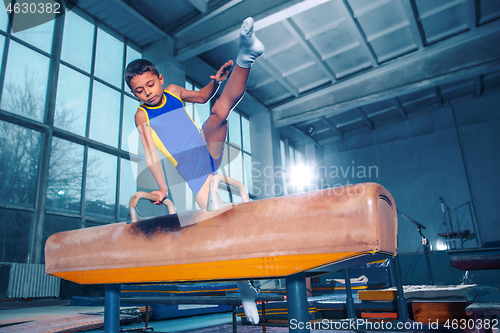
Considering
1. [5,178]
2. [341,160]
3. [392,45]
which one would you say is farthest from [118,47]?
[341,160]

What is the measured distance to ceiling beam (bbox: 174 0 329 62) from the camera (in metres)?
6.62

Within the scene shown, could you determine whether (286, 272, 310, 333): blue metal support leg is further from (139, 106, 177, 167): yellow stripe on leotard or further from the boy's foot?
(139, 106, 177, 167): yellow stripe on leotard

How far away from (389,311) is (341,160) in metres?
10.3

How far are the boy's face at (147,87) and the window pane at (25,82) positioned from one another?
5379mm

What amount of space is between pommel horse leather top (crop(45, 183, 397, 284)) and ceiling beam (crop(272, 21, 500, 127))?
8961mm

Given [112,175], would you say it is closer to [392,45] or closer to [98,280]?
[98,280]

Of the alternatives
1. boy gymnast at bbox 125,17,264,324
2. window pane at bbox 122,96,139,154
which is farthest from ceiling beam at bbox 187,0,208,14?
boy gymnast at bbox 125,17,264,324

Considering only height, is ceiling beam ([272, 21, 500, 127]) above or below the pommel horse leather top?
above

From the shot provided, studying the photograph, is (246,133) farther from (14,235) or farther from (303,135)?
(14,235)

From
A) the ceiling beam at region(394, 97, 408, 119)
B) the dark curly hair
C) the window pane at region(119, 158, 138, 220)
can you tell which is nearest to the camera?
the dark curly hair

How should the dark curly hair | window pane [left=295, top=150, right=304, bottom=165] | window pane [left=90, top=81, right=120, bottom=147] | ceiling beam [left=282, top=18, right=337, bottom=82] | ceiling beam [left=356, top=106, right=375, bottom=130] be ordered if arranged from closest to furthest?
the dark curly hair < window pane [left=90, top=81, right=120, bottom=147] < ceiling beam [left=282, top=18, right=337, bottom=82] < ceiling beam [left=356, top=106, right=375, bottom=130] < window pane [left=295, top=150, right=304, bottom=165]

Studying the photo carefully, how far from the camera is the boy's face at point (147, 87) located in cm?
171

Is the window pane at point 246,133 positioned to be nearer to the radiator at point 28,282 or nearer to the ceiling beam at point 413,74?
the ceiling beam at point 413,74

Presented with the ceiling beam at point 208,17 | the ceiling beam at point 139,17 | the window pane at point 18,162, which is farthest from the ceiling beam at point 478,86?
the window pane at point 18,162
